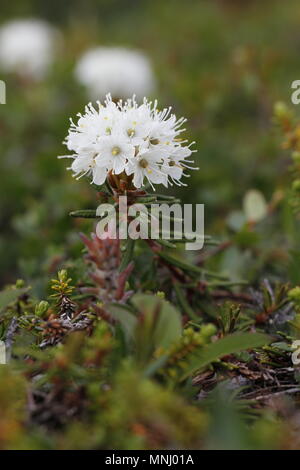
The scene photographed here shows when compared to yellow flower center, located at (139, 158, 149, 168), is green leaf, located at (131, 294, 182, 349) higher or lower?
lower

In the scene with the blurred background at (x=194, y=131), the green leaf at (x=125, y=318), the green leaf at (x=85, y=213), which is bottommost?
the green leaf at (x=125, y=318)

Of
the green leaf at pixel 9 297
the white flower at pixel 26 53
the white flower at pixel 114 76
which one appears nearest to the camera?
the green leaf at pixel 9 297

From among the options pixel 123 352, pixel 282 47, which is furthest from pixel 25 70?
pixel 123 352

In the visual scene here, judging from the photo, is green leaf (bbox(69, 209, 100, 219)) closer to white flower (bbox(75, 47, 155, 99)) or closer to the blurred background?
the blurred background

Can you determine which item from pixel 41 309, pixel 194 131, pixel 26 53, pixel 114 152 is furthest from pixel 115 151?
pixel 26 53

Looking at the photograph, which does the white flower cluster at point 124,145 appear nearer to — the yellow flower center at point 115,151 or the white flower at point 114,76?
the yellow flower center at point 115,151

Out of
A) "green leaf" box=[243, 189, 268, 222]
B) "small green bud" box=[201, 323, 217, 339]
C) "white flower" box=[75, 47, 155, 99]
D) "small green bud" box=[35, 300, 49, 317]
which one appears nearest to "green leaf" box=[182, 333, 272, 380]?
"small green bud" box=[201, 323, 217, 339]

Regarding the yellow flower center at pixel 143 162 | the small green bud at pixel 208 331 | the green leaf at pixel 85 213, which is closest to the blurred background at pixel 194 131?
the green leaf at pixel 85 213
